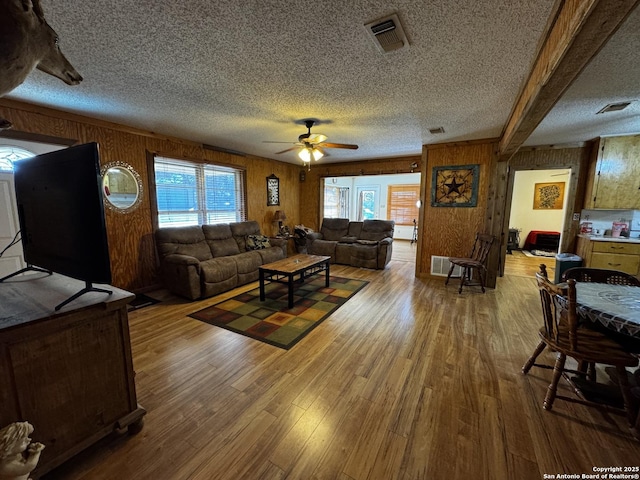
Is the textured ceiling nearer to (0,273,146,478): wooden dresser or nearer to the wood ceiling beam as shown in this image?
the wood ceiling beam

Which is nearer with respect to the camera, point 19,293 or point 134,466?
point 134,466

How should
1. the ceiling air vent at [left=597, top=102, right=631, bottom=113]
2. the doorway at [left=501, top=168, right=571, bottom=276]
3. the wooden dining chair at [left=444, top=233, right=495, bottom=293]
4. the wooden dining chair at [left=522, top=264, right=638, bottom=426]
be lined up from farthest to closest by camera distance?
the doorway at [left=501, top=168, right=571, bottom=276], the wooden dining chair at [left=444, top=233, right=495, bottom=293], the ceiling air vent at [left=597, top=102, right=631, bottom=113], the wooden dining chair at [left=522, top=264, right=638, bottom=426]

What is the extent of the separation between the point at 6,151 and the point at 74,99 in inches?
37.2

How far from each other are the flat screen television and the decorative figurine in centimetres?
54

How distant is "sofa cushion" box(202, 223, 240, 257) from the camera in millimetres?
4457

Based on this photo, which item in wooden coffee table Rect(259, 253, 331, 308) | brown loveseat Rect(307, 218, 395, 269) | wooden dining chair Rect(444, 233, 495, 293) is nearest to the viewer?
wooden coffee table Rect(259, 253, 331, 308)

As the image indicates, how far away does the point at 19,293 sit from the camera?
1429 mm

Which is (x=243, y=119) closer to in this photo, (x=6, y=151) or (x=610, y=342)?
(x=6, y=151)

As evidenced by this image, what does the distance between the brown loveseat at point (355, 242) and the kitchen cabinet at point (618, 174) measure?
10.9 ft

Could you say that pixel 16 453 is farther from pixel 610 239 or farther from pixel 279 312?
pixel 610 239

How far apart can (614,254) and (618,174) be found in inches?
47.3

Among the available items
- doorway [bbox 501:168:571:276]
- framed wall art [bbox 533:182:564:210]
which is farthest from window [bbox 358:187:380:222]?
framed wall art [bbox 533:182:564:210]

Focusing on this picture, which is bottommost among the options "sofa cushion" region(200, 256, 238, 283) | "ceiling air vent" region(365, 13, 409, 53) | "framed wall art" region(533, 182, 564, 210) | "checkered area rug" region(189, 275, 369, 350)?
"checkered area rug" region(189, 275, 369, 350)

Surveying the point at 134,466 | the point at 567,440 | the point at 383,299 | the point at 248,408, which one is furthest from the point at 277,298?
the point at 567,440
